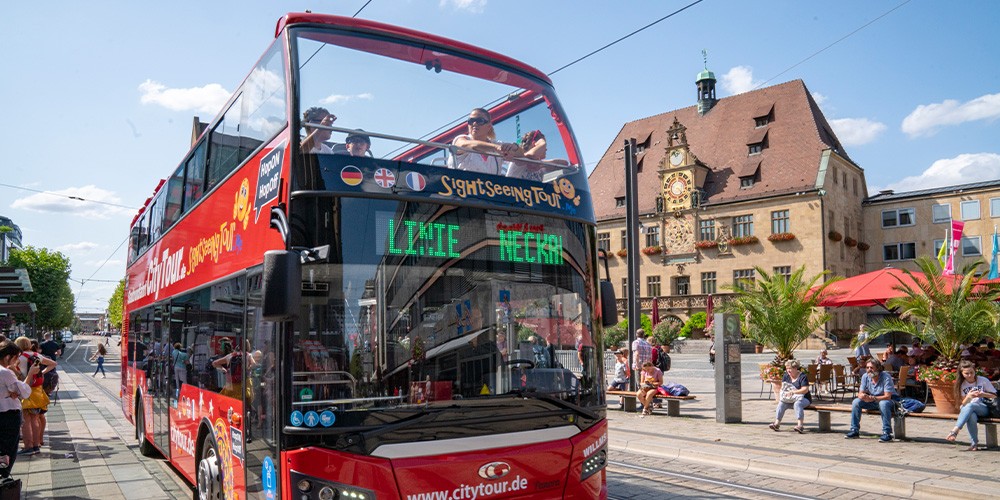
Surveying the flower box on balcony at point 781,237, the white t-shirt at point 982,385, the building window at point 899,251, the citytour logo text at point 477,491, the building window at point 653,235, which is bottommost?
the white t-shirt at point 982,385

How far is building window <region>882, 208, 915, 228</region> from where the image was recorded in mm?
57469

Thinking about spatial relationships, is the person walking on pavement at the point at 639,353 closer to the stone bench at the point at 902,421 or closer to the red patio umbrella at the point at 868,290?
the red patio umbrella at the point at 868,290

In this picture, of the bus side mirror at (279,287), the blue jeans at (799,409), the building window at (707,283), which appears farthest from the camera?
the building window at (707,283)

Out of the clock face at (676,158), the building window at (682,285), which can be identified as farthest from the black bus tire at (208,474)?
the clock face at (676,158)

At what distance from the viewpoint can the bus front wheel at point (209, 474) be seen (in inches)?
257

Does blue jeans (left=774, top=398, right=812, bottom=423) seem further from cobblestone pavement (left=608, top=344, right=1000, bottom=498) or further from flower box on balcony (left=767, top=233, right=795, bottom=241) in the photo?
flower box on balcony (left=767, top=233, right=795, bottom=241)

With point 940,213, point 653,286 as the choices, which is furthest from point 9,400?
point 940,213

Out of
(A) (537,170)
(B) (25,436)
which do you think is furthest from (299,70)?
(B) (25,436)

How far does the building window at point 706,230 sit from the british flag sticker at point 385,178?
54.8 m

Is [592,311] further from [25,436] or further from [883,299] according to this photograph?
[883,299]

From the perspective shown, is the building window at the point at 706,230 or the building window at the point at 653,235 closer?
the building window at the point at 706,230

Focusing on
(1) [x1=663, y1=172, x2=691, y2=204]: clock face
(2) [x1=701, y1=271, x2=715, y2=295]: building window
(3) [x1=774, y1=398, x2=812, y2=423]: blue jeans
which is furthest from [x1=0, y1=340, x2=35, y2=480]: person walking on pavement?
(1) [x1=663, y1=172, x2=691, y2=204]: clock face

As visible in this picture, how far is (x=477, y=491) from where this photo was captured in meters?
4.83

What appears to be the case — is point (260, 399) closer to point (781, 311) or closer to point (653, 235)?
point (781, 311)
